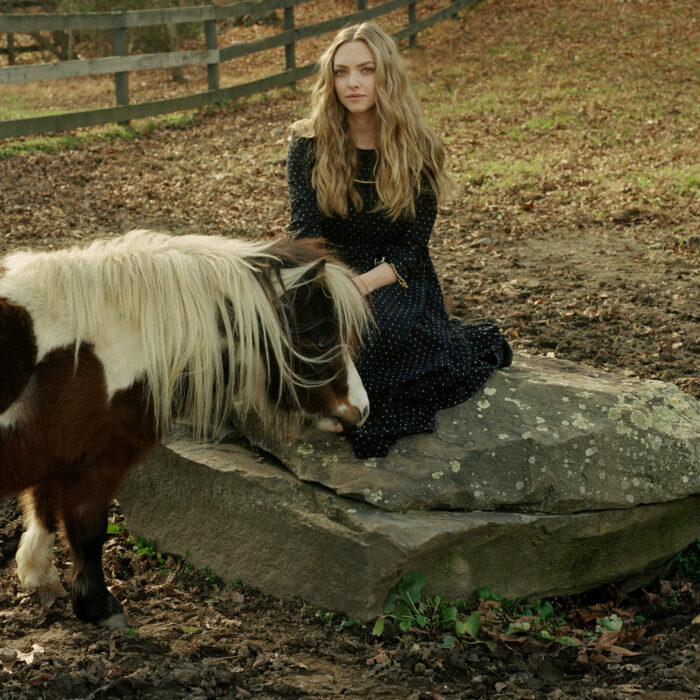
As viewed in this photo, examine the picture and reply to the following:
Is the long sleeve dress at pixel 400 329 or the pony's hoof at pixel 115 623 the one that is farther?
the long sleeve dress at pixel 400 329

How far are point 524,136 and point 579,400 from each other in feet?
27.8

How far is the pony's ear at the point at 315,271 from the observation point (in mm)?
2914

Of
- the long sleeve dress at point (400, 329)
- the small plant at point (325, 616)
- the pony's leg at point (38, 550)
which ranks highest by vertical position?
the long sleeve dress at point (400, 329)

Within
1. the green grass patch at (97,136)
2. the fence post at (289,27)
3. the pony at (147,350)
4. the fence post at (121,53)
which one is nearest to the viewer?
the pony at (147,350)

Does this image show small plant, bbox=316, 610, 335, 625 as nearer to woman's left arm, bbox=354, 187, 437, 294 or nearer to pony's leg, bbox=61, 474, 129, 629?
pony's leg, bbox=61, 474, 129, 629

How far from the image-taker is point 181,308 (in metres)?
2.86

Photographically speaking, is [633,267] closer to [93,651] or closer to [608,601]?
[608,601]

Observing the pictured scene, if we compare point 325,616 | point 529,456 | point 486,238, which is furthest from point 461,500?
point 486,238

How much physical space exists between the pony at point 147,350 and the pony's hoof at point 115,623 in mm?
311

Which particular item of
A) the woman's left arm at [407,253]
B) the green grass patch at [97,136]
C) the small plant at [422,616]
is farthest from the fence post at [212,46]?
the small plant at [422,616]

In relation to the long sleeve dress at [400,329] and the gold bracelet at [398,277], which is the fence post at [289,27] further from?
the gold bracelet at [398,277]

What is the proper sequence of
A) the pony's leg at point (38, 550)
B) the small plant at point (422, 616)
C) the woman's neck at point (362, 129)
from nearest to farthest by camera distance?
the small plant at point (422, 616), the pony's leg at point (38, 550), the woman's neck at point (362, 129)

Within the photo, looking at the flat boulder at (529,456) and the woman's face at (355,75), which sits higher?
the woman's face at (355,75)

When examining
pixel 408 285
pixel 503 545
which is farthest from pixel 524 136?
pixel 503 545
